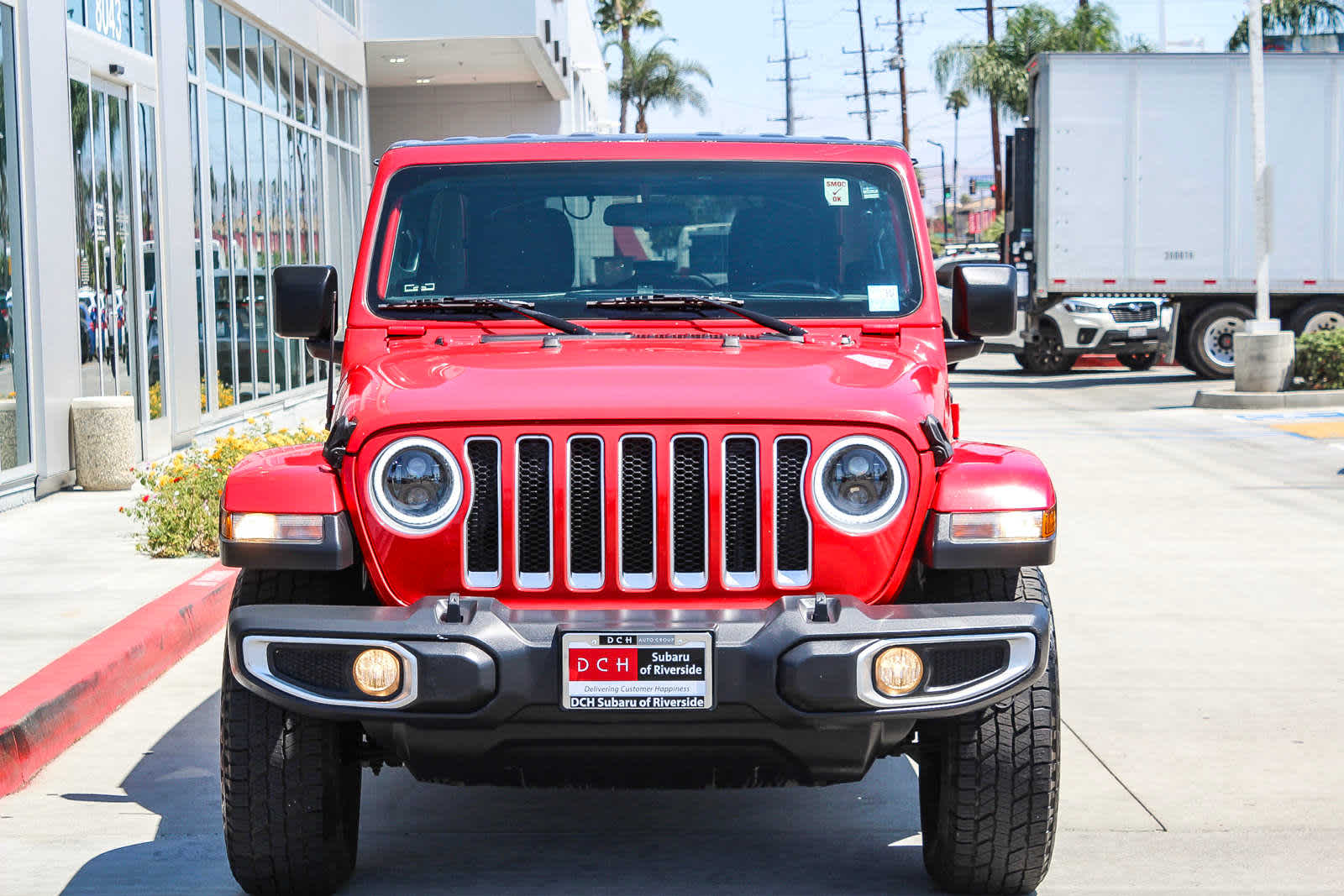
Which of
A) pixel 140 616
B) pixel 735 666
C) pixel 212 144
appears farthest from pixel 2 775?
pixel 212 144

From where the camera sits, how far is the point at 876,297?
5.39 meters

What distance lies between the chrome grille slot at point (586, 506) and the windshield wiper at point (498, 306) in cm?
99

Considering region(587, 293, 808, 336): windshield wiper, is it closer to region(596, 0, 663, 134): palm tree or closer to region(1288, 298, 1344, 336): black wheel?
region(1288, 298, 1344, 336): black wheel

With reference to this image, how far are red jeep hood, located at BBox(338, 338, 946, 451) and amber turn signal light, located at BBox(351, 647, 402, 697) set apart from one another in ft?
1.75

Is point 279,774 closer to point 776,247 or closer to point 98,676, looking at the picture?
point 776,247

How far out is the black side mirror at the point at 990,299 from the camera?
5.61 m

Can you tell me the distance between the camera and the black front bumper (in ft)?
12.8

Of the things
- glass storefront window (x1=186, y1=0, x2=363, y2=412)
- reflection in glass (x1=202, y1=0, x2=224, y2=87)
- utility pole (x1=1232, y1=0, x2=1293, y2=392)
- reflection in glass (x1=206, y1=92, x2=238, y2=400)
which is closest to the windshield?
glass storefront window (x1=186, y1=0, x2=363, y2=412)

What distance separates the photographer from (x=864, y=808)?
17.8ft

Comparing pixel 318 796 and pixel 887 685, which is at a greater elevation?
pixel 887 685

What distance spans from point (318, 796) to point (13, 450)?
8.43 meters

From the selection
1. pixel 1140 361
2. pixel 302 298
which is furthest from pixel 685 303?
pixel 1140 361

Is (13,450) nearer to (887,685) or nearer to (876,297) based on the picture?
(876,297)

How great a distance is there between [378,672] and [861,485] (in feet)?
3.85
